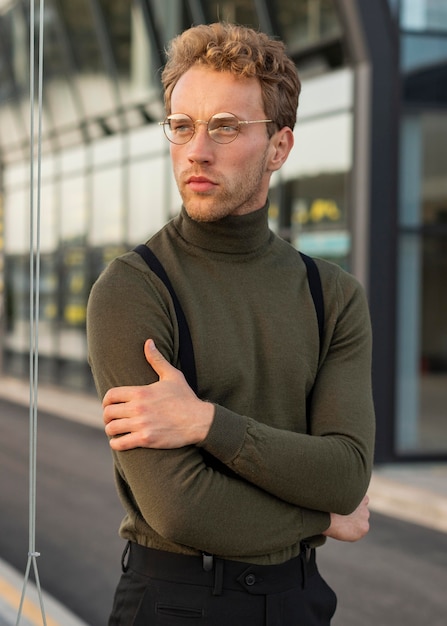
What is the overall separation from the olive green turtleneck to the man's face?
5 cm

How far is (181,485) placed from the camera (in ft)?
6.58

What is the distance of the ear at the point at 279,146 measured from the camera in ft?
7.33

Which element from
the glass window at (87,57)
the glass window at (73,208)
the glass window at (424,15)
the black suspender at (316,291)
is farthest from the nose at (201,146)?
the glass window at (73,208)

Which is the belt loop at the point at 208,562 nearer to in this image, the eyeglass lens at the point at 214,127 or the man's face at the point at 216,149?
the man's face at the point at 216,149

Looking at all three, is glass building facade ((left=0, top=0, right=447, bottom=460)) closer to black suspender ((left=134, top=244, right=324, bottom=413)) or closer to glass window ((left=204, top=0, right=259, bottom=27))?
glass window ((left=204, top=0, right=259, bottom=27))

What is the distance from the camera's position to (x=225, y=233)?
218 cm

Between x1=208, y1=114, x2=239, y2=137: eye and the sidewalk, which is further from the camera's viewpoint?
the sidewalk

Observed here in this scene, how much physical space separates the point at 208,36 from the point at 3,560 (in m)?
5.96

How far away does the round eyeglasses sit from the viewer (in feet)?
6.95

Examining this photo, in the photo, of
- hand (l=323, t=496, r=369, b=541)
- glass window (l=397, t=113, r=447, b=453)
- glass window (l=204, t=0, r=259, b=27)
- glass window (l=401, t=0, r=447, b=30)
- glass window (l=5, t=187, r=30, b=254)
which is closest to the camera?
hand (l=323, t=496, r=369, b=541)

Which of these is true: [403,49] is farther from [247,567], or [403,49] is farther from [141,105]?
[247,567]

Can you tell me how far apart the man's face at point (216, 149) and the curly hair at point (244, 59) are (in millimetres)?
21

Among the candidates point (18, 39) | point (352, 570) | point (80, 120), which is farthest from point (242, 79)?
point (18, 39)

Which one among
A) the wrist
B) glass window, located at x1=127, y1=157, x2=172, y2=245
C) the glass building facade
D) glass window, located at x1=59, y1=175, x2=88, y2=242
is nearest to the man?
the wrist
